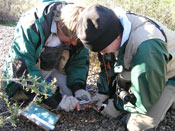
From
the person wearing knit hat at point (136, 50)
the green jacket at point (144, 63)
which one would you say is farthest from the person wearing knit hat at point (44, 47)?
the green jacket at point (144, 63)

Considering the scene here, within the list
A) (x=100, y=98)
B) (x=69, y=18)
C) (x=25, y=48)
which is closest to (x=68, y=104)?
(x=100, y=98)

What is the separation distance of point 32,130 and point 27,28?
1042 mm

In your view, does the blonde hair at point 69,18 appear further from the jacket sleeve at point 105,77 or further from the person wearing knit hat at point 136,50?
the jacket sleeve at point 105,77

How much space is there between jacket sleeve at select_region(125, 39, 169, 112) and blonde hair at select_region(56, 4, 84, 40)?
68 cm

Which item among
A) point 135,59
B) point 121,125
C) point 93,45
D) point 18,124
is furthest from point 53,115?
point 135,59

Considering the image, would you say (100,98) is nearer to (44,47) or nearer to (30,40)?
(44,47)

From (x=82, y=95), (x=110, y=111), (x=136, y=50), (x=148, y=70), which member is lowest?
(x=110, y=111)

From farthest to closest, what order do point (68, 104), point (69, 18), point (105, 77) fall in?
point (105, 77) → point (68, 104) → point (69, 18)

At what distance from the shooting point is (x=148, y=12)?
375 cm

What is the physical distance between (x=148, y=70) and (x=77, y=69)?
1.22 meters

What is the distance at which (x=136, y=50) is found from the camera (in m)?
1.89

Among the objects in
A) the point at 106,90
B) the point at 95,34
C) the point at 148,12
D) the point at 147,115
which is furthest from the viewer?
the point at 148,12

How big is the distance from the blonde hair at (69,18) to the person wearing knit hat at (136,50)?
19cm

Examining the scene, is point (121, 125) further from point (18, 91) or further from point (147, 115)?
point (18, 91)
